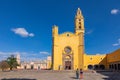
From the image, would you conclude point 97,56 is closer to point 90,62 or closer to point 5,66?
point 90,62

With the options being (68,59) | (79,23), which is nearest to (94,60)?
(68,59)

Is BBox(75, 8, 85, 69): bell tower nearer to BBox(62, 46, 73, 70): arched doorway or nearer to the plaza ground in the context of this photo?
BBox(62, 46, 73, 70): arched doorway

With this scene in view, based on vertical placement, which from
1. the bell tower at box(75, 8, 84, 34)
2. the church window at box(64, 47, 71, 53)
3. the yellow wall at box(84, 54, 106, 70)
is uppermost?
the bell tower at box(75, 8, 84, 34)

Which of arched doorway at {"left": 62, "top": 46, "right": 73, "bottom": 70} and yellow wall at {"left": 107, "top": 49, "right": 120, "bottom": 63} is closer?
yellow wall at {"left": 107, "top": 49, "right": 120, "bottom": 63}

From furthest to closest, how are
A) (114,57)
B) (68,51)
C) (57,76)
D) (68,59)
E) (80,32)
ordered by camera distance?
(80,32), (68,51), (68,59), (114,57), (57,76)

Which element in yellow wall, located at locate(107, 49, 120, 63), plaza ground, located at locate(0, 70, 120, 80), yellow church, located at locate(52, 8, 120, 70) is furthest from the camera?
yellow church, located at locate(52, 8, 120, 70)

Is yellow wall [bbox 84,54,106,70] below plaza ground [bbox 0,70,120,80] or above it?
above

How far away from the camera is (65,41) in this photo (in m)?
65.5

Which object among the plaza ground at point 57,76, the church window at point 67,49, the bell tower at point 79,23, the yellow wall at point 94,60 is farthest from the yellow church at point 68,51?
the plaza ground at point 57,76

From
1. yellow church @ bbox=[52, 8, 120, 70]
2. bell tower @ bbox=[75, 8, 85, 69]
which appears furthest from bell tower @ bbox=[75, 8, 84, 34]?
yellow church @ bbox=[52, 8, 120, 70]

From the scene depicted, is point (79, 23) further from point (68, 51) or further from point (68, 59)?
point (68, 59)

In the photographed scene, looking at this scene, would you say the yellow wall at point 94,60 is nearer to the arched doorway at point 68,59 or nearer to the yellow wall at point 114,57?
the yellow wall at point 114,57

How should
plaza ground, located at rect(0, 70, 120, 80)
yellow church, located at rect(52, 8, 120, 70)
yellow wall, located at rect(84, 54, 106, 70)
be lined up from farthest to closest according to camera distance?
yellow wall, located at rect(84, 54, 106, 70)
yellow church, located at rect(52, 8, 120, 70)
plaza ground, located at rect(0, 70, 120, 80)

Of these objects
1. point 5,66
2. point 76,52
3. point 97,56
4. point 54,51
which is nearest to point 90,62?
point 97,56
